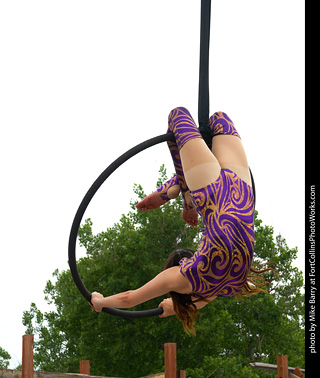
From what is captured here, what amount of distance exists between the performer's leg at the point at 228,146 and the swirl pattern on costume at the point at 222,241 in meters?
0.12

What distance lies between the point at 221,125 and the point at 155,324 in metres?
13.4

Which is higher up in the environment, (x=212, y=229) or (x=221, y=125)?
(x=221, y=125)

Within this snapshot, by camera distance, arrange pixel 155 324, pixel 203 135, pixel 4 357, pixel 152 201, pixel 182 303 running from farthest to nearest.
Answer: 1. pixel 4 357
2. pixel 155 324
3. pixel 152 201
4. pixel 203 135
5. pixel 182 303

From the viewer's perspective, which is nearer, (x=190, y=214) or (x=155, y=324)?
(x=190, y=214)

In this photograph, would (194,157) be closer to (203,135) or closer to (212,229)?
(203,135)

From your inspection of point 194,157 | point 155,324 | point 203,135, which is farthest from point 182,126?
point 155,324

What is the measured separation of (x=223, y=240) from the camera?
3.73 m

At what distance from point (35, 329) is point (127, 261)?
8.29 meters

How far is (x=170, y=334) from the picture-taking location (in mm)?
17547

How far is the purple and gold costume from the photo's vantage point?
3.74m

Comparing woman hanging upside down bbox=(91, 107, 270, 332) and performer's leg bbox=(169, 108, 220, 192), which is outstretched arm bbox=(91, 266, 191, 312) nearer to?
woman hanging upside down bbox=(91, 107, 270, 332)

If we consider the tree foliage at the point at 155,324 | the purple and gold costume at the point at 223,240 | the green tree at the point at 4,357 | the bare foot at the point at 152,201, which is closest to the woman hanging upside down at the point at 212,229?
the purple and gold costume at the point at 223,240

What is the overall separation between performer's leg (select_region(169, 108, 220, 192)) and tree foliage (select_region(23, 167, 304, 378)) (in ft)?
43.5

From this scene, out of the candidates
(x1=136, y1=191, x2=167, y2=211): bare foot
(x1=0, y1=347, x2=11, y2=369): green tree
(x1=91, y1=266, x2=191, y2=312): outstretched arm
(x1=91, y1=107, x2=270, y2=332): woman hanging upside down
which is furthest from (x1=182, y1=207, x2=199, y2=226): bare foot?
(x1=0, y1=347, x2=11, y2=369): green tree
